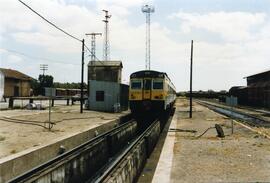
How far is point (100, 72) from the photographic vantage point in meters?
57.8

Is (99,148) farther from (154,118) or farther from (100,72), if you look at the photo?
(100,72)

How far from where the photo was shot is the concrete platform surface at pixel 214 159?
11.4 metres

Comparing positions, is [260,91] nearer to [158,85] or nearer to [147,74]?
[158,85]

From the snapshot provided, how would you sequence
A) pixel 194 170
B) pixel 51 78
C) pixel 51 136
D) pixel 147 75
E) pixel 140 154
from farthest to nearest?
pixel 51 78
pixel 147 75
pixel 51 136
pixel 140 154
pixel 194 170

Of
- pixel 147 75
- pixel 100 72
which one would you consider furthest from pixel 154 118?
pixel 100 72

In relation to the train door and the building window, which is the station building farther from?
A: the train door

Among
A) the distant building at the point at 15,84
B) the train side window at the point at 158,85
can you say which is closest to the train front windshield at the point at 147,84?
the train side window at the point at 158,85

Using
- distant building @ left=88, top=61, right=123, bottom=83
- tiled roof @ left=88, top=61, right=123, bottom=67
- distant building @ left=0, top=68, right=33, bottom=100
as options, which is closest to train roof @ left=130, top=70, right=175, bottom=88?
distant building @ left=88, top=61, right=123, bottom=83

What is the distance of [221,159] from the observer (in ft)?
46.1

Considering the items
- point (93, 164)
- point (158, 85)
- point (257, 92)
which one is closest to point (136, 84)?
point (158, 85)

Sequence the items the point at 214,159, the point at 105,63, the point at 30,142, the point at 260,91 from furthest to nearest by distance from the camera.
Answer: the point at 260,91, the point at 105,63, the point at 30,142, the point at 214,159

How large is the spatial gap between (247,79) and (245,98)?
10.8 metres

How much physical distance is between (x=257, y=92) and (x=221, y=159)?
53.9m

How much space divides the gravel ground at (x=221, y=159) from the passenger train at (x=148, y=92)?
721cm
